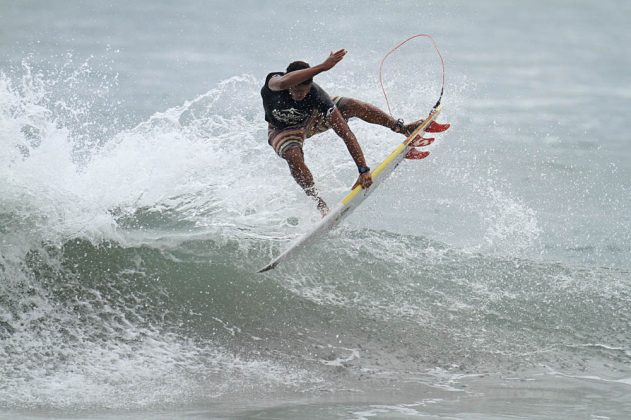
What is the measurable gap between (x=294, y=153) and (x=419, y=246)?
4236mm

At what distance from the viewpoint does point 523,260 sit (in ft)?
37.8

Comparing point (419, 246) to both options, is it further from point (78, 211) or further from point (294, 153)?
point (78, 211)

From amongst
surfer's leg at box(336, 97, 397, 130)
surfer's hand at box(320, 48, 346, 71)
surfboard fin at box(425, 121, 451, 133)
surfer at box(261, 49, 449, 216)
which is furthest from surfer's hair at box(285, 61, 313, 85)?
surfboard fin at box(425, 121, 451, 133)

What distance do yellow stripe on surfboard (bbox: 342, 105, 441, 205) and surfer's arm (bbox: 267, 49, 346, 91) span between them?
1368mm

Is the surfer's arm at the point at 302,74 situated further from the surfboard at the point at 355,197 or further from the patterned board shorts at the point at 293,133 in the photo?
the surfboard at the point at 355,197

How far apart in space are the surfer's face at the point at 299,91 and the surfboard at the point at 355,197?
1118mm

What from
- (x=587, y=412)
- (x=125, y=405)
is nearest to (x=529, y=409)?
(x=587, y=412)

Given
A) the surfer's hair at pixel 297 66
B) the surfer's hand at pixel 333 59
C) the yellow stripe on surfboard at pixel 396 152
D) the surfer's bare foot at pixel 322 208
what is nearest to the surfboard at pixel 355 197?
the yellow stripe on surfboard at pixel 396 152

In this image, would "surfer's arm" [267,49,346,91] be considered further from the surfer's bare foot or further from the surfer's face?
the surfer's bare foot

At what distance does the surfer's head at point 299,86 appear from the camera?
23.1 ft

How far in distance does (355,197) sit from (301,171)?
2.06 ft

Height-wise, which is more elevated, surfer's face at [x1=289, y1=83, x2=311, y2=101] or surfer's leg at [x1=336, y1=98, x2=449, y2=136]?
surfer's face at [x1=289, y1=83, x2=311, y2=101]

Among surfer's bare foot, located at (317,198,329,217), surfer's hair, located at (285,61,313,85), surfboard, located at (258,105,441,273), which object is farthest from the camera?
surfer's bare foot, located at (317,198,329,217)

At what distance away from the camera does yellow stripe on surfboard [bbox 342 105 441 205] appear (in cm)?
770
